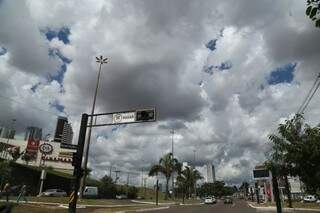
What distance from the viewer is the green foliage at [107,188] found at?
79.1 metres

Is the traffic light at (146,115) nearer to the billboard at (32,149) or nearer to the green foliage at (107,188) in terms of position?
the green foliage at (107,188)

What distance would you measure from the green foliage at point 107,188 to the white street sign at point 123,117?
56.1 meters

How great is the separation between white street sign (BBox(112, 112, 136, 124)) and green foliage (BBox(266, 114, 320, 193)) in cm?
862

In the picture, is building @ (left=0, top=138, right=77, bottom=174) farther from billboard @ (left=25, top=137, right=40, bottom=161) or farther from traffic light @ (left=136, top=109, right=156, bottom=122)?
traffic light @ (left=136, top=109, right=156, bottom=122)

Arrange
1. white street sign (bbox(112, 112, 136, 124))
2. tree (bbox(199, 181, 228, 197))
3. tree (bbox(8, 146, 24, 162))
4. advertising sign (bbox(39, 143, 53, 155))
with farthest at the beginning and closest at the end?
tree (bbox(199, 181, 228, 197))
advertising sign (bbox(39, 143, 53, 155))
tree (bbox(8, 146, 24, 162))
white street sign (bbox(112, 112, 136, 124))

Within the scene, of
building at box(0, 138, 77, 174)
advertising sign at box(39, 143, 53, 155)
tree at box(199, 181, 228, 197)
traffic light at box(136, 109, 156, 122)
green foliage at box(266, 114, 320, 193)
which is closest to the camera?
green foliage at box(266, 114, 320, 193)

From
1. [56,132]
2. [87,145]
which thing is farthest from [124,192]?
[87,145]

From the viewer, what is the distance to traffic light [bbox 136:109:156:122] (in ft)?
71.5

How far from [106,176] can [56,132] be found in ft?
86.2

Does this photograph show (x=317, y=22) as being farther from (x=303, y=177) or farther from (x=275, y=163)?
(x=275, y=163)

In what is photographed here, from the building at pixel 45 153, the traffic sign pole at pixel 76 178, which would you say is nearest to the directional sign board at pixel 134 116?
the traffic sign pole at pixel 76 178

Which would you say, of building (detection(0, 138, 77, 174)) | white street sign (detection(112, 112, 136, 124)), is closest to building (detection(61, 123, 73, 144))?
building (detection(0, 138, 77, 174))

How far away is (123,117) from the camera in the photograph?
76.5 ft

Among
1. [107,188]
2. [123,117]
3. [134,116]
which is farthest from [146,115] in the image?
[107,188]
